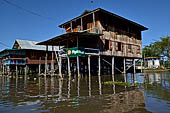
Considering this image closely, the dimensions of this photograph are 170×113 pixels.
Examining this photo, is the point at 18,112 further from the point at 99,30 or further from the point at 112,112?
the point at 99,30

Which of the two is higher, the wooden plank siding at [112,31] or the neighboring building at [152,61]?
the wooden plank siding at [112,31]

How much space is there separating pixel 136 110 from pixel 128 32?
66.7 feet

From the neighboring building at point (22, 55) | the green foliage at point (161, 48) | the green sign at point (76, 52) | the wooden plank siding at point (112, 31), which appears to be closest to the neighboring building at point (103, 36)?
the wooden plank siding at point (112, 31)

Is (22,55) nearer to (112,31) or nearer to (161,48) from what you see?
(112,31)

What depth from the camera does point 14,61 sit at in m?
26.7

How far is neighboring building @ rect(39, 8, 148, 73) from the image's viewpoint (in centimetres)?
1814

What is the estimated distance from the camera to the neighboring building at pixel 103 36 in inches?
714

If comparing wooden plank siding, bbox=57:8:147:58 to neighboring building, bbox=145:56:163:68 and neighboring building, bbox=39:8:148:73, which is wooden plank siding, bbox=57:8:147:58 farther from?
neighboring building, bbox=145:56:163:68

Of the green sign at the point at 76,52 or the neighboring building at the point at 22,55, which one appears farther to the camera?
the neighboring building at the point at 22,55

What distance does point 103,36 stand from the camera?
1883cm

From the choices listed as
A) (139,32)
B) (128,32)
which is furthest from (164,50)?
(128,32)

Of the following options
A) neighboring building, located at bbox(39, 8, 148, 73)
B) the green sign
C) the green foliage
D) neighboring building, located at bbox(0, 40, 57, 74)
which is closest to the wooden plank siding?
neighboring building, located at bbox(39, 8, 148, 73)

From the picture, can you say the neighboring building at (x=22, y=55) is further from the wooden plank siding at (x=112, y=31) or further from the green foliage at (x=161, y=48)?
the green foliage at (x=161, y=48)

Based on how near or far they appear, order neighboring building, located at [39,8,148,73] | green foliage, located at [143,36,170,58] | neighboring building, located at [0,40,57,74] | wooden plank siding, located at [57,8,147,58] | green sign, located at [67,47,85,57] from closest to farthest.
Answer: green sign, located at [67,47,85,57] < neighboring building, located at [39,8,148,73] < wooden plank siding, located at [57,8,147,58] < neighboring building, located at [0,40,57,74] < green foliage, located at [143,36,170,58]
